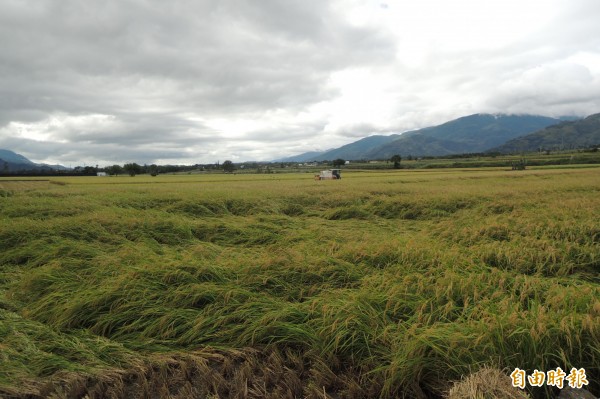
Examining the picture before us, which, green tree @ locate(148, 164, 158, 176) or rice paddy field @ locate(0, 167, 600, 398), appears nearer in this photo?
rice paddy field @ locate(0, 167, 600, 398)

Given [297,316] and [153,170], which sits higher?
[153,170]

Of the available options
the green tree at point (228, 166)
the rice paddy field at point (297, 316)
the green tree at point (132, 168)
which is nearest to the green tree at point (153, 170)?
the green tree at point (132, 168)

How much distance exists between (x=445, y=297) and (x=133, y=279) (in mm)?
4214

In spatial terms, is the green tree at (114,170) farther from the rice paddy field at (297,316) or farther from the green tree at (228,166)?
the rice paddy field at (297,316)

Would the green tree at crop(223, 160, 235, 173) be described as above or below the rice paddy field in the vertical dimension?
above

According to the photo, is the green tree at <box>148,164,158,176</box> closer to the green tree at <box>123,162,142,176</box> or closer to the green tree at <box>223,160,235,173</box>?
the green tree at <box>123,162,142,176</box>

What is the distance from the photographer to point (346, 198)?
1371 cm

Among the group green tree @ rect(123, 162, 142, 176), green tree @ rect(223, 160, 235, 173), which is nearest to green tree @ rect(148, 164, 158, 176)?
green tree @ rect(123, 162, 142, 176)

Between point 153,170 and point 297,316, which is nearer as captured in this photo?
point 297,316

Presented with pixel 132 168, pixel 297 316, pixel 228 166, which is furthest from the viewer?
pixel 228 166

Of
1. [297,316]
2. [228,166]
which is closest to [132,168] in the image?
[228,166]

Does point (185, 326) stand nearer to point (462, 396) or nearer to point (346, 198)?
point (462, 396)

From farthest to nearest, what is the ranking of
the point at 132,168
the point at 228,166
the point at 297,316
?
the point at 228,166, the point at 132,168, the point at 297,316

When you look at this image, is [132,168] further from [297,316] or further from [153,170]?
[297,316]
